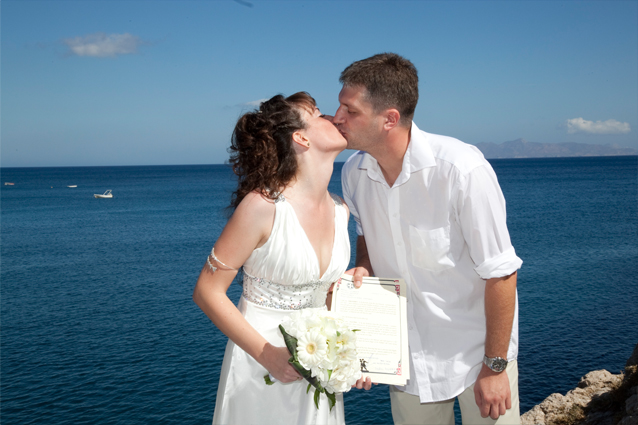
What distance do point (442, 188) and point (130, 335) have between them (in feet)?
64.4

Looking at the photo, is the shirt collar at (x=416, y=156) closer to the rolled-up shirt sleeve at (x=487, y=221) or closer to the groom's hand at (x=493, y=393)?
the rolled-up shirt sleeve at (x=487, y=221)

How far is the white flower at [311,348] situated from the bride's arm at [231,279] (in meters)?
0.27

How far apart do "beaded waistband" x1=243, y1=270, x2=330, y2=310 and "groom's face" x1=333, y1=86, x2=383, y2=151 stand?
96cm

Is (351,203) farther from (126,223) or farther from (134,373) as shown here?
(126,223)

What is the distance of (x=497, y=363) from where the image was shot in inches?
119

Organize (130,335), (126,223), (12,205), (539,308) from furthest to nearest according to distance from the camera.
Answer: (12,205), (126,223), (539,308), (130,335)

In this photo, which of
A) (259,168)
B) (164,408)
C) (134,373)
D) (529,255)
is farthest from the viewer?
(529,255)

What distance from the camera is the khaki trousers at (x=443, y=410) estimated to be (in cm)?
318

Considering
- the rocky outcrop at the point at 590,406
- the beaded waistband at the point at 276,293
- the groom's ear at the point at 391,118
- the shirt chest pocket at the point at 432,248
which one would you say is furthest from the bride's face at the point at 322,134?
the rocky outcrop at the point at 590,406

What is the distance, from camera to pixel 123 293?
25109mm

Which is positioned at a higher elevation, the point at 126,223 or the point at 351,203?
the point at 351,203

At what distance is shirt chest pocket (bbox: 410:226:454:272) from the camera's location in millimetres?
3076

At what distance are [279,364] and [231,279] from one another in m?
0.55

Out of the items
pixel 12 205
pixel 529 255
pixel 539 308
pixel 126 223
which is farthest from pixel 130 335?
pixel 12 205
